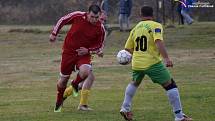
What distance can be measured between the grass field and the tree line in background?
1075cm

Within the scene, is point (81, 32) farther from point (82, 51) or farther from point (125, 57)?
point (125, 57)

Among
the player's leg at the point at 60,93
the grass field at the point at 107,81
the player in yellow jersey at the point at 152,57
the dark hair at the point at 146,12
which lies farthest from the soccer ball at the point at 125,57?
the player's leg at the point at 60,93

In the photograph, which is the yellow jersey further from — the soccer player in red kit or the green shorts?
the soccer player in red kit

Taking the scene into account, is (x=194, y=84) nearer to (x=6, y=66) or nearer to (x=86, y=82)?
(x=86, y=82)

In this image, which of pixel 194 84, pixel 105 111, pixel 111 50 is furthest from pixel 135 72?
pixel 111 50

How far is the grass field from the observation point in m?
12.9

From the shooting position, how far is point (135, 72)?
11750 millimetres

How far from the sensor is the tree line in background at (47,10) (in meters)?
46.8

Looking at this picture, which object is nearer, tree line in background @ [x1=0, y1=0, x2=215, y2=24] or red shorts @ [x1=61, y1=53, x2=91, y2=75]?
red shorts @ [x1=61, y1=53, x2=91, y2=75]

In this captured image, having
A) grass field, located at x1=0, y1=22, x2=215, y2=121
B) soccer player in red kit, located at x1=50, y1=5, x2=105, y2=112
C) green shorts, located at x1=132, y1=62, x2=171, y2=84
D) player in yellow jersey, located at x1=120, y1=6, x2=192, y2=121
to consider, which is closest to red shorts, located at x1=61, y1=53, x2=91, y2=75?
soccer player in red kit, located at x1=50, y1=5, x2=105, y2=112

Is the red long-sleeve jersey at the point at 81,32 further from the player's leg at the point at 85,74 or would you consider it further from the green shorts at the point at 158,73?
the green shorts at the point at 158,73

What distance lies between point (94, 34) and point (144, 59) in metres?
1.89

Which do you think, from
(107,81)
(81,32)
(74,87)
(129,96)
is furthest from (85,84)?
(107,81)

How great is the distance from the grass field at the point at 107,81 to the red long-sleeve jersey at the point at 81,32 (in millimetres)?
1208
